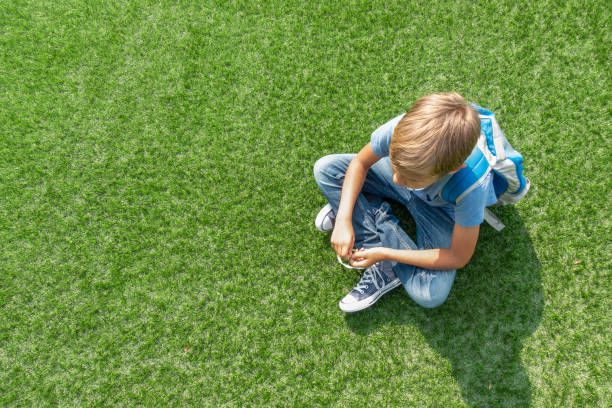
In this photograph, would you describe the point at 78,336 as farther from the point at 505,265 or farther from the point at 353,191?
the point at 505,265

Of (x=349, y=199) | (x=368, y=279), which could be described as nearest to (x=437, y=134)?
(x=349, y=199)

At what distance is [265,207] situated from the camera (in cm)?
271

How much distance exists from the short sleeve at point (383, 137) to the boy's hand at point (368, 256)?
590 millimetres

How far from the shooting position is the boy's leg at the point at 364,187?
244cm

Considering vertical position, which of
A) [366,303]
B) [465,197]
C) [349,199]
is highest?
[465,197]

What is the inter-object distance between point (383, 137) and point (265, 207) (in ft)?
3.60

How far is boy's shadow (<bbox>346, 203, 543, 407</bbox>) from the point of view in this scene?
2.38 meters

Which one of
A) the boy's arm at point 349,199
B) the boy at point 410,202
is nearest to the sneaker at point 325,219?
the boy at point 410,202

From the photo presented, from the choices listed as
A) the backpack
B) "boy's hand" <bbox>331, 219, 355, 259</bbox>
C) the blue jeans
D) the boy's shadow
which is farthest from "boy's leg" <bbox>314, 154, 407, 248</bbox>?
the backpack

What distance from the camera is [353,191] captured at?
2.26m

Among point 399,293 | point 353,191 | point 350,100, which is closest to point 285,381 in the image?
point 399,293

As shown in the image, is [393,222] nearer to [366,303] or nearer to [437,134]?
[366,303]

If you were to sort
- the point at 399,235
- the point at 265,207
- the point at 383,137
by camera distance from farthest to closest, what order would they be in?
the point at 265,207
the point at 399,235
the point at 383,137

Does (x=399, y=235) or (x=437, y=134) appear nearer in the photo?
(x=437, y=134)
